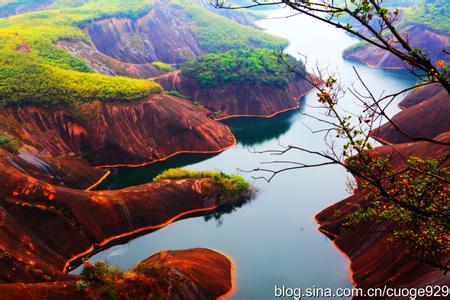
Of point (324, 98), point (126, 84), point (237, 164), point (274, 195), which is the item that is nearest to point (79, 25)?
point (126, 84)

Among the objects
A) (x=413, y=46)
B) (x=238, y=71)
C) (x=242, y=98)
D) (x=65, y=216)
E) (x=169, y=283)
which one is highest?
(x=169, y=283)

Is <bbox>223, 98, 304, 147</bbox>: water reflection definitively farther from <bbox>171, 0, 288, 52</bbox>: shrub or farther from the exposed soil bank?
<bbox>171, 0, 288, 52</bbox>: shrub

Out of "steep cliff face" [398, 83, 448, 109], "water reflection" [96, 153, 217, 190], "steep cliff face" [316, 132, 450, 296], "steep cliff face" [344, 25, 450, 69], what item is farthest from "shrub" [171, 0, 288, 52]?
"steep cliff face" [316, 132, 450, 296]

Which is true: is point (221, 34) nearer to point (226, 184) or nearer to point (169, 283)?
point (226, 184)

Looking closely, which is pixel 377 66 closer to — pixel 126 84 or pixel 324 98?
pixel 126 84

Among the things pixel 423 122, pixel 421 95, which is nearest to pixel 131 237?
pixel 423 122
